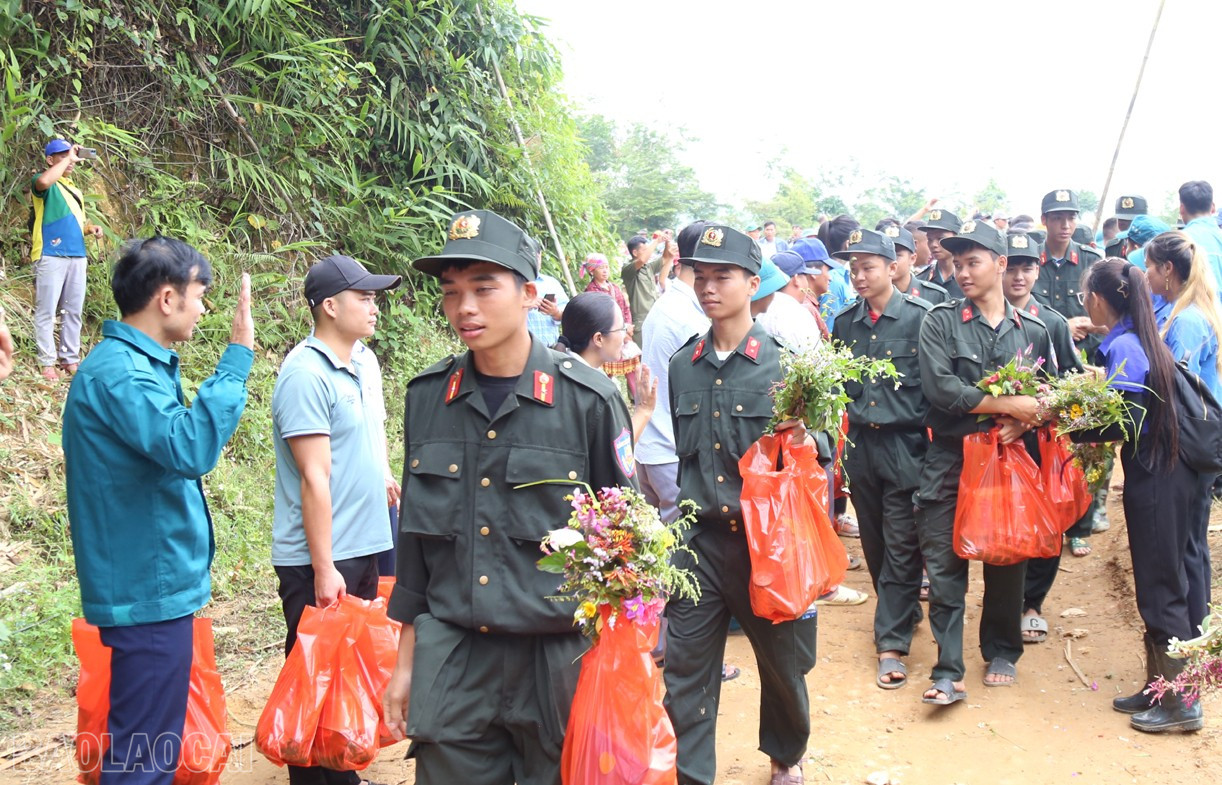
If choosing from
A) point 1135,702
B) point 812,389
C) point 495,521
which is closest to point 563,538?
point 495,521

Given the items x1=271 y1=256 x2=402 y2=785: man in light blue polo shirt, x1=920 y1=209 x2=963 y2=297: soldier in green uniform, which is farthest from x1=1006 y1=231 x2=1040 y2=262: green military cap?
x1=271 y1=256 x2=402 y2=785: man in light blue polo shirt

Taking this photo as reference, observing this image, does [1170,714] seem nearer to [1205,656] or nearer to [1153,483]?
[1153,483]

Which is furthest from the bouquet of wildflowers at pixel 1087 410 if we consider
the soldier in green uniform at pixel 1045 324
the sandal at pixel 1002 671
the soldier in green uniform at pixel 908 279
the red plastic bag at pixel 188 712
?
the red plastic bag at pixel 188 712

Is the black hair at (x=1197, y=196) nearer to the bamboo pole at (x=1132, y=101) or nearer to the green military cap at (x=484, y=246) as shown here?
the bamboo pole at (x=1132, y=101)

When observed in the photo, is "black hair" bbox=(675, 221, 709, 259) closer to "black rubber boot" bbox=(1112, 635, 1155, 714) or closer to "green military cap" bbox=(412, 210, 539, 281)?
"green military cap" bbox=(412, 210, 539, 281)

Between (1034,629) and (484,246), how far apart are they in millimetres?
4950

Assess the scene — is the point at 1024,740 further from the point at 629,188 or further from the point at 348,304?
the point at 629,188

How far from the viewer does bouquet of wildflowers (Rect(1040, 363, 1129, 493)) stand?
4.59 m

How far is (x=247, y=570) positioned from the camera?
6.29 meters

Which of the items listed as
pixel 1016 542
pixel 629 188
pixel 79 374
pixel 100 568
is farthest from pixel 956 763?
pixel 629 188

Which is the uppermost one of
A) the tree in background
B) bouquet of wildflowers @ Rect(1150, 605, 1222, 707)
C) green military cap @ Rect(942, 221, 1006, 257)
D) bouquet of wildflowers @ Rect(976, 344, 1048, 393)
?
the tree in background

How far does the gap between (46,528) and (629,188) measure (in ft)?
74.2

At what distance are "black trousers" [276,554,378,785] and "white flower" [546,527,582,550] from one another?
1.74 metres

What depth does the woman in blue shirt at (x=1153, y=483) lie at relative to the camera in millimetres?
4594
